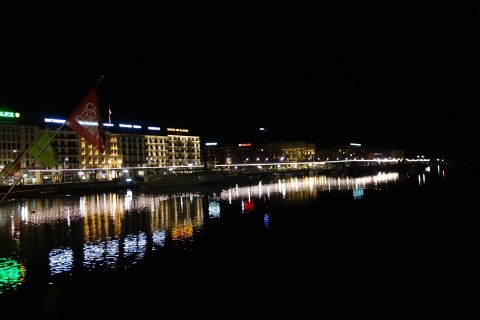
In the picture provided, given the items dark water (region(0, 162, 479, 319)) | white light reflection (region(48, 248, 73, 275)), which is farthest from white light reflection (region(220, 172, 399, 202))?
white light reflection (region(48, 248, 73, 275))

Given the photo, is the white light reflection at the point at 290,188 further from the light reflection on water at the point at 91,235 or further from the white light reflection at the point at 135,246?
the white light reflection at the point at 135,246

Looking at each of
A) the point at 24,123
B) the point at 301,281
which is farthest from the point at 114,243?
the point at 24,123

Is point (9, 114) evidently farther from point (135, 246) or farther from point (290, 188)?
point (135, 246)

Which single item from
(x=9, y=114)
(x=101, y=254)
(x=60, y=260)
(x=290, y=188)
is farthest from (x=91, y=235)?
(x=9, y=114)

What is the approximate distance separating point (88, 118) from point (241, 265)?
410 inches

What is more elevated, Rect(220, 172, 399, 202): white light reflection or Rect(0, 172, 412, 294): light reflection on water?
Rect(0, 172, 412, 294): light reflection on water

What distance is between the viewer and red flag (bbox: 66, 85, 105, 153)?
14.7 metres

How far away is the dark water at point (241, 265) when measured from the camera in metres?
Result: 16.4

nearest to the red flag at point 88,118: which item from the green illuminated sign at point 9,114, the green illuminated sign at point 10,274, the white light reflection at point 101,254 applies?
the green illuminated sign at point 10,274

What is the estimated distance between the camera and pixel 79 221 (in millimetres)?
38000

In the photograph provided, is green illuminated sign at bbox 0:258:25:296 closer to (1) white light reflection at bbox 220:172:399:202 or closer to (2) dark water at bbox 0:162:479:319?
(2) dark water at bbox 0:162:479:319

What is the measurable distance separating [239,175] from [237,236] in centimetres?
9127

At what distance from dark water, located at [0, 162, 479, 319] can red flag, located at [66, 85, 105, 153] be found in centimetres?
604

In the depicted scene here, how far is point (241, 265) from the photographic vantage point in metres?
21.6
